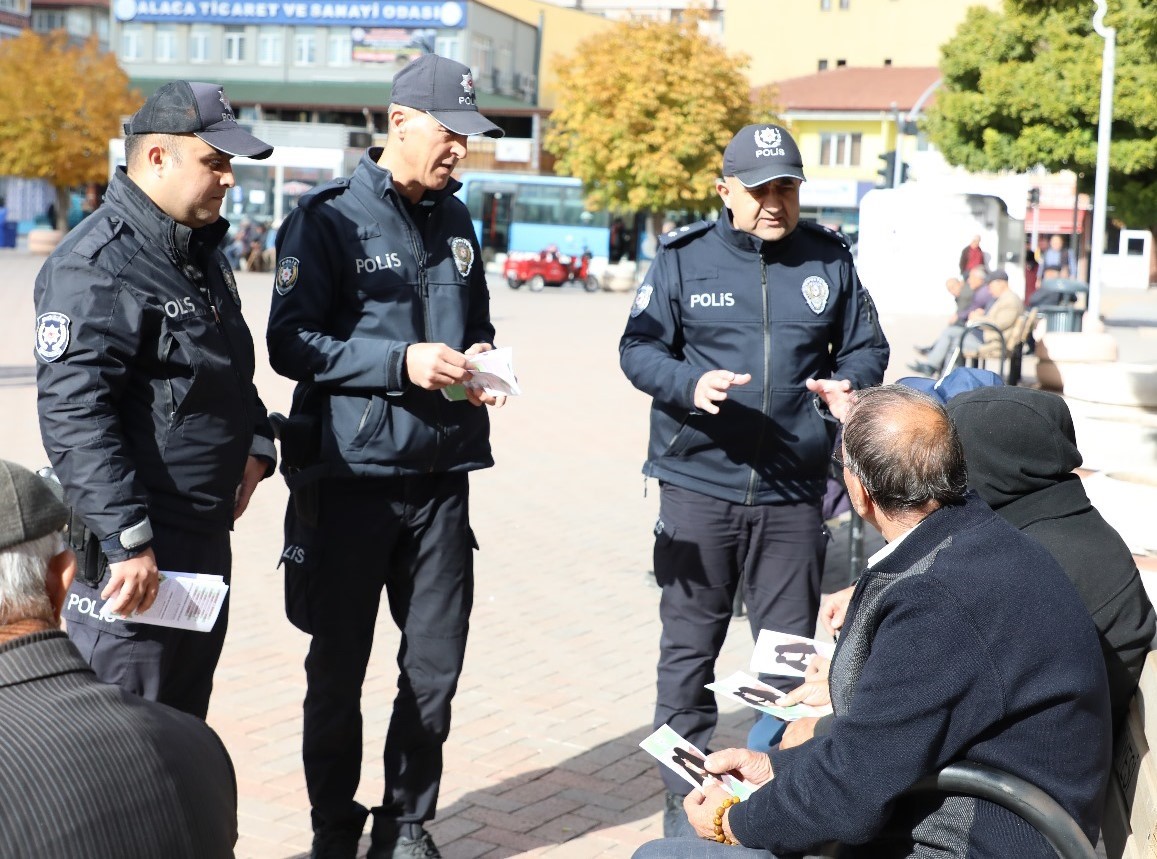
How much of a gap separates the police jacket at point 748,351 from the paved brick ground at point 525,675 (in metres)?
0.51

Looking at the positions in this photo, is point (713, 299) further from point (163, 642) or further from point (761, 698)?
point (163, 642)

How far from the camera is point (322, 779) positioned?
4.02 metres

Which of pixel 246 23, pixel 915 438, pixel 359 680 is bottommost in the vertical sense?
pixel 359 680

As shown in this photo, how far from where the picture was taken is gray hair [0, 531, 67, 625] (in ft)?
6.66

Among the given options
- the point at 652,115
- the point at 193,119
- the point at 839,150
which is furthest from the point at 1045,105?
the point at 839,150

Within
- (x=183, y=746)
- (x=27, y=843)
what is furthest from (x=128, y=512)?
(x=27, y=843)

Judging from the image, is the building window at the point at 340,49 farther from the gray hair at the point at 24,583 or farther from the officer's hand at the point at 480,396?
the gray hair at the point at 24,583

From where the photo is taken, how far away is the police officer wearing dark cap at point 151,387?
10.3 feet

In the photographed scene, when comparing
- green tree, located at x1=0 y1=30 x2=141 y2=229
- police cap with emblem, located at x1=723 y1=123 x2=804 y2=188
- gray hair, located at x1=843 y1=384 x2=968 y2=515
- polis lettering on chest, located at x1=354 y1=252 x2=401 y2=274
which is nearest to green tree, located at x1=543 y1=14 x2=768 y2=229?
green tree, located at x1=0 y1=30 x2=141 y2=229

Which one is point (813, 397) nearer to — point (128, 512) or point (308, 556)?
point (308, 556)

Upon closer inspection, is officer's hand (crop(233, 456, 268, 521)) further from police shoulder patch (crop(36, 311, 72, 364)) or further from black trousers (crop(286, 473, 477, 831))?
police shoulder patch (crop(36, 311, 72, 364))

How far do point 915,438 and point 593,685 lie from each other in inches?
139

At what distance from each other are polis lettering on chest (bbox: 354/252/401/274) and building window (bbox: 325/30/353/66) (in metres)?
67.2

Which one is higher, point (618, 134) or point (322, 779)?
point (618, 134)
